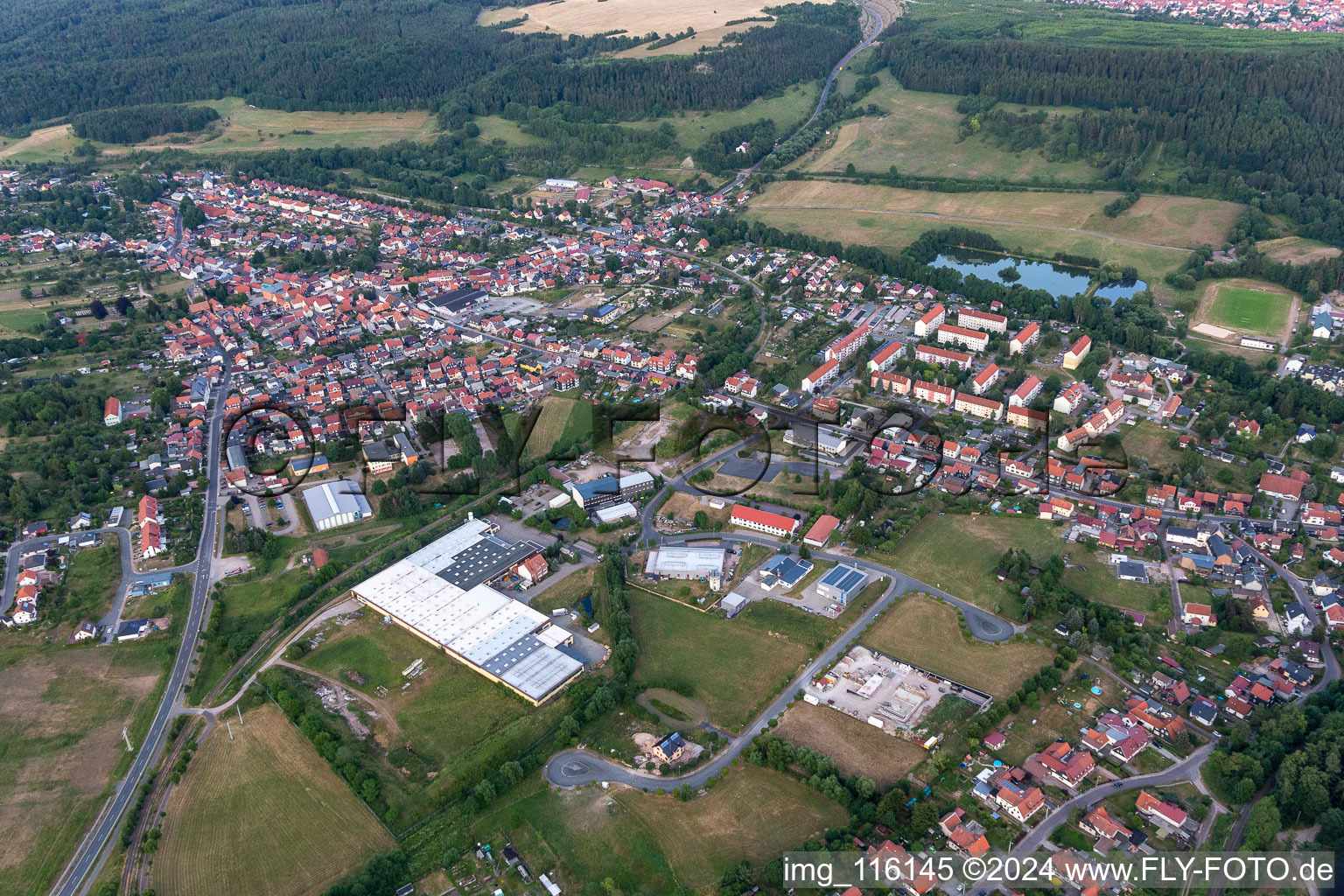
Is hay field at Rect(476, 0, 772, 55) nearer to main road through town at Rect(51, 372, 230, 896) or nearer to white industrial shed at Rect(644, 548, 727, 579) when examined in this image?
main road through town at Rect(51, 372, 230, 896)

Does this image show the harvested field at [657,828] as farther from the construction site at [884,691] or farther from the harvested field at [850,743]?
the construction site at [884,691]

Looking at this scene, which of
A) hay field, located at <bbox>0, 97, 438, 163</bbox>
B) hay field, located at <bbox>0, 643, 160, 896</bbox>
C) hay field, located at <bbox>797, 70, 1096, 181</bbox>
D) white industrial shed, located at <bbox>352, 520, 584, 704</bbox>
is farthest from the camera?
hay field, located at <bbox>0, 97, 438, 163</bbox>

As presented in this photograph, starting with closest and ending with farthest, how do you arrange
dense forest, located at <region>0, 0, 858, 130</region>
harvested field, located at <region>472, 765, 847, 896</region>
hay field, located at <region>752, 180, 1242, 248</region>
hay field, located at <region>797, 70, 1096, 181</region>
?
harvested field, located at <region>472, 765, 847, 896</region>
hay field, located at <region>752, 180, 1242, 248</region>
hay field, located at <region>797, 70, 1096, 181</region>
dense forest, located at <region>0, 0, 858, 130</region>

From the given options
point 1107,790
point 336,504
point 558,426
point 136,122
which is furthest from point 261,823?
point 136,122

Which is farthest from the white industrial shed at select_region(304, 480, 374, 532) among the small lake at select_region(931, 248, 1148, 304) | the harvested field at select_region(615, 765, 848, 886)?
the small lake at select_region(931, 248, 1148, 304)

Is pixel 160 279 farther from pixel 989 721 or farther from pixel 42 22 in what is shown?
pixel 42 22

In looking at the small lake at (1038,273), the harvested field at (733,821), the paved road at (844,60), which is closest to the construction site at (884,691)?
the harvested field at (733,821)

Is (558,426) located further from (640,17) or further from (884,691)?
(640,17)
